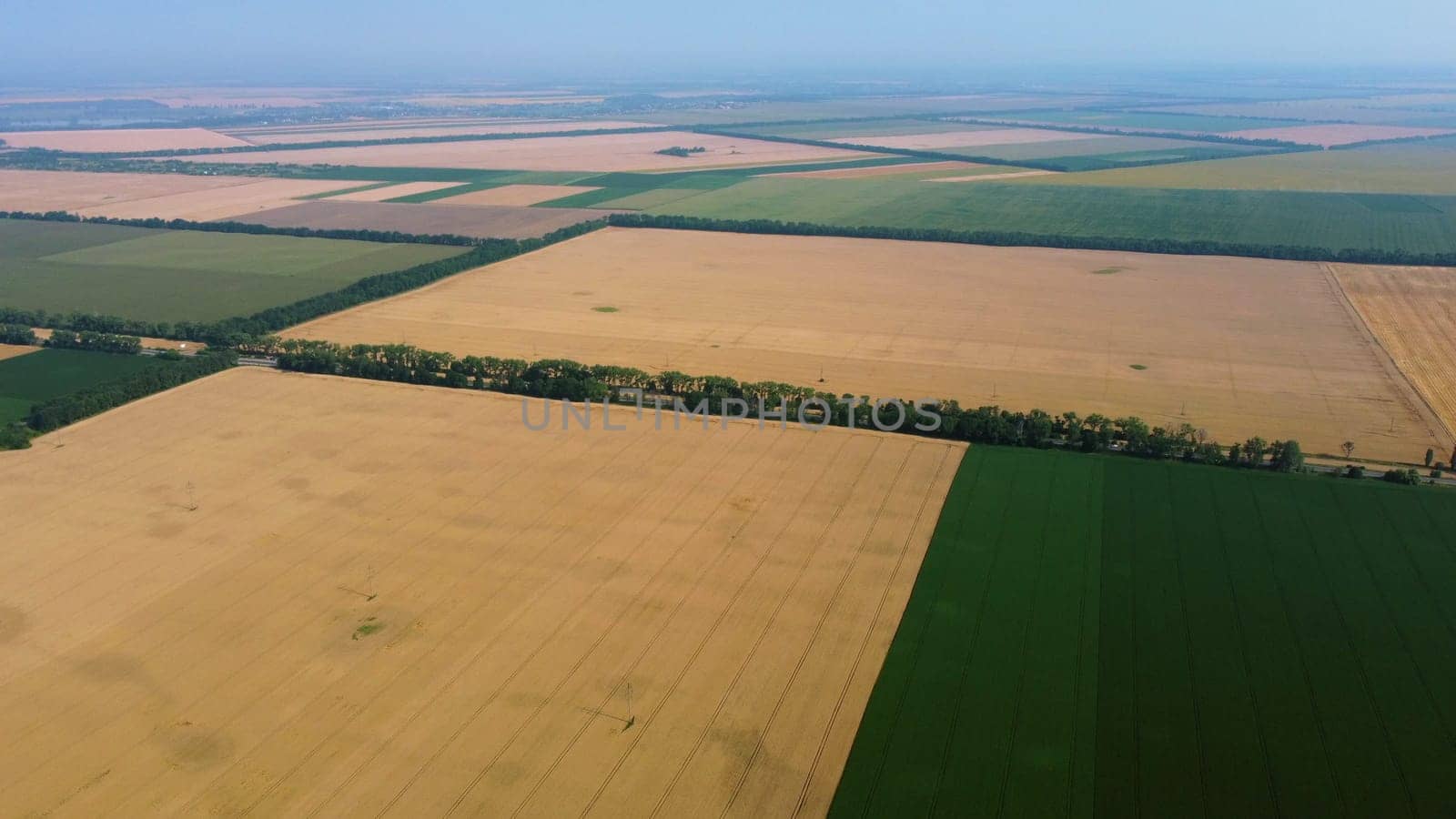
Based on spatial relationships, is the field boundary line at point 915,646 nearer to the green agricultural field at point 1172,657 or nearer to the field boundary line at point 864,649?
the green agricultural field at point 1172,657

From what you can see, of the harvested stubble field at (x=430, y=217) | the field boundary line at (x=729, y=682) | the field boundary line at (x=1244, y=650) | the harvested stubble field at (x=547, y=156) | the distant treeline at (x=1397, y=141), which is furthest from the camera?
the distant treeline at (x=1397, y=141)

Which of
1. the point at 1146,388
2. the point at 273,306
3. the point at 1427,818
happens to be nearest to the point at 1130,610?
the point at 1427,818

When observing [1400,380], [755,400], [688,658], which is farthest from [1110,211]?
[688,658]

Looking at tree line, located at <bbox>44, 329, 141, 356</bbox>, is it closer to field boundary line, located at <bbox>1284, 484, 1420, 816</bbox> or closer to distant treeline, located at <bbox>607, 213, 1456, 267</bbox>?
distant treeline, located at <bbox>607, 213, 1456, 267</bbox>

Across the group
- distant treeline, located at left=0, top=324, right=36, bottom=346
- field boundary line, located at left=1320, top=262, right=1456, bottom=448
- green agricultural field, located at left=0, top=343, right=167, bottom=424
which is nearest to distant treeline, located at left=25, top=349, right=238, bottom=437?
green agricultural field, located at left=0, top=343, right=167, bottom=424

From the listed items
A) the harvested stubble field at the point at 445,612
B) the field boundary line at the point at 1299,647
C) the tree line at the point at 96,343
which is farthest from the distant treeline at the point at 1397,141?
the tree line at the point at 96,343
